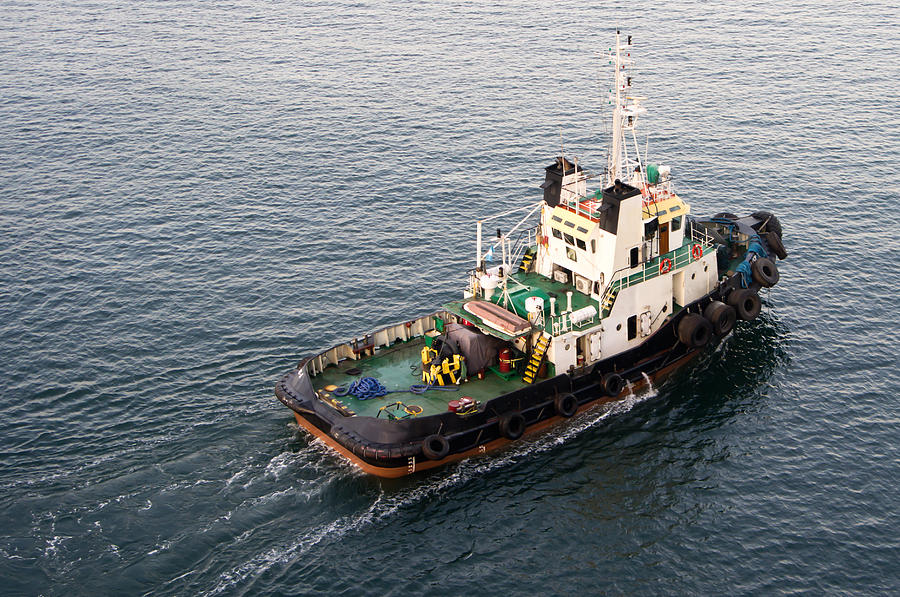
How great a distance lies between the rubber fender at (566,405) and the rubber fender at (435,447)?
5618 mm

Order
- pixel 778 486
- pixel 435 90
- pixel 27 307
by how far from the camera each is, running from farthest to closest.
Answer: pixel 435 90, pixel 27 307, pixel 778 486

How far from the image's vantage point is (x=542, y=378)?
44.5m

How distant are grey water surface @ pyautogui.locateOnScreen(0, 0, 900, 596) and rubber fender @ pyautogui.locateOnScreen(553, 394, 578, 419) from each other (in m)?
1.05

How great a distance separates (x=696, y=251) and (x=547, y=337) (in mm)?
9661

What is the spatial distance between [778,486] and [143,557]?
24.8 meters

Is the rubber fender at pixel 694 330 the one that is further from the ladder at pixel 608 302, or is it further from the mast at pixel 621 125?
the mast at pixel 621 125

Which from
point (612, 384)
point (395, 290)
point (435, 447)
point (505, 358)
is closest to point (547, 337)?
point (505, 358)

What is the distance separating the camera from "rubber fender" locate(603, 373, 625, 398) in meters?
45.2

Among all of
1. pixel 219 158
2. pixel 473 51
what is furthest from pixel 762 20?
pixel 219 158

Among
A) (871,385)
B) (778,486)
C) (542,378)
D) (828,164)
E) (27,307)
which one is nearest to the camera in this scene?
(778,486)

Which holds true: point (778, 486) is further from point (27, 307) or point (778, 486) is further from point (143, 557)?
point (27, 307)

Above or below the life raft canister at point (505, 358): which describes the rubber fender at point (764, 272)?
above

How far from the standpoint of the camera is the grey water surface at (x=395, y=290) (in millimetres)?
37750

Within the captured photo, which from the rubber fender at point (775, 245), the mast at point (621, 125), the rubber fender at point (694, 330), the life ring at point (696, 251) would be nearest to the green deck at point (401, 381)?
the rubber fender at point (694, 330)
